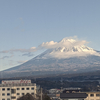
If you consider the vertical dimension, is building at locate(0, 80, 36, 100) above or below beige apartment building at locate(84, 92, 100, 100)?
above

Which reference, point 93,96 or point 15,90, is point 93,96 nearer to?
point 93,96

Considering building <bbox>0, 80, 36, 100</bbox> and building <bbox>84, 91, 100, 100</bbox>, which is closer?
building <bbox>84, 91, 100, 100</bbox>

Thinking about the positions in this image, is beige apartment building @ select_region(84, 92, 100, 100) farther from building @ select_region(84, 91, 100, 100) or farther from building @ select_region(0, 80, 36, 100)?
building @ select_region(0, 80, 36, 100)

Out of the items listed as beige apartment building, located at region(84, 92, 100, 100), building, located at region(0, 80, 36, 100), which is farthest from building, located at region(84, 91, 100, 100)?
building, located at region(0, 80, 36, 100)

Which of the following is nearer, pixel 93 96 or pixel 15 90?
pixel 93 96

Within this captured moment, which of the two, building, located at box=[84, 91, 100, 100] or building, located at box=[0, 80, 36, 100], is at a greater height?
building, located at box=[0, 80, 36, 100]

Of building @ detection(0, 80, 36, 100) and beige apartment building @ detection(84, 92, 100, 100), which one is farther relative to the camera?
building @ detection(0, 80, 36, 100)

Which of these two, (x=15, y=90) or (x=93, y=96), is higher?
(x=15, y=90)

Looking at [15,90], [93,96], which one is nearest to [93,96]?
[93,96]

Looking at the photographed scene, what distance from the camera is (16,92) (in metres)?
115

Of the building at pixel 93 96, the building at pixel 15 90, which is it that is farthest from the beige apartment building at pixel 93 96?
the building at pixel 15 90

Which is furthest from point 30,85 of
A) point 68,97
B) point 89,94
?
point 68,97

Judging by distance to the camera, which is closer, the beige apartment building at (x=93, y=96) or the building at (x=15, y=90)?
the beige apartment building at (x=93, y=96)

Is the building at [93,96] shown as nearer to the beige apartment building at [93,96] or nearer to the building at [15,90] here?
the beige apartment building at [93,96]
